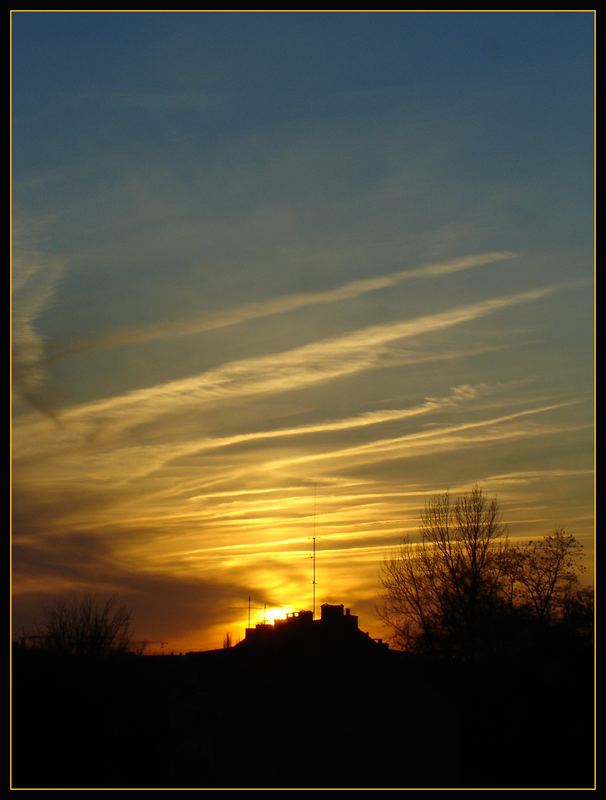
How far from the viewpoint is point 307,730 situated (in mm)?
38406

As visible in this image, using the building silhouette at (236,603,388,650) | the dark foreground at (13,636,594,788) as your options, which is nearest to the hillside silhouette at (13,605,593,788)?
the dark foreground at (13,636,594,788)

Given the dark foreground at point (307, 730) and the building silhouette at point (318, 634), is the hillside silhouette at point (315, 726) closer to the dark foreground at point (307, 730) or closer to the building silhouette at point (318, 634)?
the dark foreground at point (307, 730)

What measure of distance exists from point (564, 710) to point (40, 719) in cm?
1682

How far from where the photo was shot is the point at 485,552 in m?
50.6

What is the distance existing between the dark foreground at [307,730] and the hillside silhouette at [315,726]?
1.9 inches

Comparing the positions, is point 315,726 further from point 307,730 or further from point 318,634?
point 318,634

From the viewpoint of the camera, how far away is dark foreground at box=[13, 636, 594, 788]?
31.0m

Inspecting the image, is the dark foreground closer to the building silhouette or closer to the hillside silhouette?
the hillside silhouette

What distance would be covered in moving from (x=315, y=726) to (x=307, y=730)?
49 cm

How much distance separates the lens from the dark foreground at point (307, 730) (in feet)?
102

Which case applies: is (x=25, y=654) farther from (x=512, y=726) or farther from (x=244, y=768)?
(x=512, y=726)

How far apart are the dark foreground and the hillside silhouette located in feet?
0.16

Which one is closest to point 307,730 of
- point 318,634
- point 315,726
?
point 315,726
